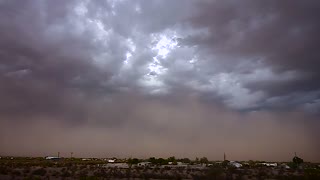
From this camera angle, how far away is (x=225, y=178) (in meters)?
50.2

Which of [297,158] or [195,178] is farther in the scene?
[297,158]

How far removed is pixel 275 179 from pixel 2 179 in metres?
45.0

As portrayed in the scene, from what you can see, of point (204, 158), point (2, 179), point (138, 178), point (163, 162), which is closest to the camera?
point (2, 179)

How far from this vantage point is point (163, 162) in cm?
12756

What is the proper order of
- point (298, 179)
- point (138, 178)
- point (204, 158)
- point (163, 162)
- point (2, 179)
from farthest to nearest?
point (204, 158)
point (163, 162)
point (138, 178)
point (298, 179)
point (2, 179)

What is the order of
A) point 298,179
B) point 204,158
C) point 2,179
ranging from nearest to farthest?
point 2,179 → point 298,179 → point 204,158

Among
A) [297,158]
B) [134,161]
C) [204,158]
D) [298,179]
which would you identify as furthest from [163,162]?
[298,179]

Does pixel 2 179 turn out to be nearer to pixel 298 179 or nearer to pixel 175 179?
pixel 175 179

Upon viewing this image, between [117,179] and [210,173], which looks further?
[117,179]

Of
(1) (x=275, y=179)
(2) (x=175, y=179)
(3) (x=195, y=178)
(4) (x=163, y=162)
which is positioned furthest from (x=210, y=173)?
(4) (x=163, y=162)

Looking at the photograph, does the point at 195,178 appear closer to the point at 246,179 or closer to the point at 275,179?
the point at 246,179

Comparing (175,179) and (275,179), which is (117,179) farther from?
(275,179)

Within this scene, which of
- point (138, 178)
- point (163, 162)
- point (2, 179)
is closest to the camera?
point (2, 179)

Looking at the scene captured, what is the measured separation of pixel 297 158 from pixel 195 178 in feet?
321
